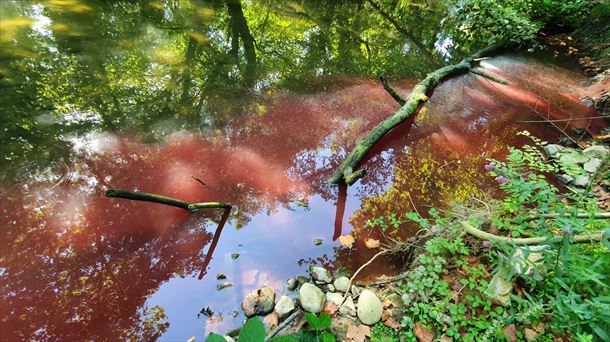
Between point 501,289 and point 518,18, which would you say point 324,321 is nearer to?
point 501,289

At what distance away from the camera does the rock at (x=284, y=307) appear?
2676 mm

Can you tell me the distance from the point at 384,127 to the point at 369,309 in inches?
118

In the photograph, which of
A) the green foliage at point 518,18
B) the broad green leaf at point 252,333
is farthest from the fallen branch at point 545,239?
the green foliage at point 518,18

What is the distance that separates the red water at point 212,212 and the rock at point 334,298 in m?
0.46

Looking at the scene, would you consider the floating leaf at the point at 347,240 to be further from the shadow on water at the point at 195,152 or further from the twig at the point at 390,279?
the twig at the point at 390,279

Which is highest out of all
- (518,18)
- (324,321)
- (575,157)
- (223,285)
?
(518,18)

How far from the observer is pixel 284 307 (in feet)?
8.90

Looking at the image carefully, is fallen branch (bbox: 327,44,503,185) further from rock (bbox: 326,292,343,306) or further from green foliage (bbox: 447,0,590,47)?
green foliage (bbox: 447,0,590,47)

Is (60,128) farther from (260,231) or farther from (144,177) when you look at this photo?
(260,231)

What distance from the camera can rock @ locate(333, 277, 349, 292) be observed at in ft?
9.45

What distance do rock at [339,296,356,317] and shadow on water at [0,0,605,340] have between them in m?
0.58

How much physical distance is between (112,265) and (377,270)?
2.63 meters

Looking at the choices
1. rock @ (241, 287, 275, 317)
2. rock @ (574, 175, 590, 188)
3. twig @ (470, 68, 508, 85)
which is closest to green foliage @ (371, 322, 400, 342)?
rock @ (241, 287, 275, 317)

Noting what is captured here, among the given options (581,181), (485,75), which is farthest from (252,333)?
(485,75)
